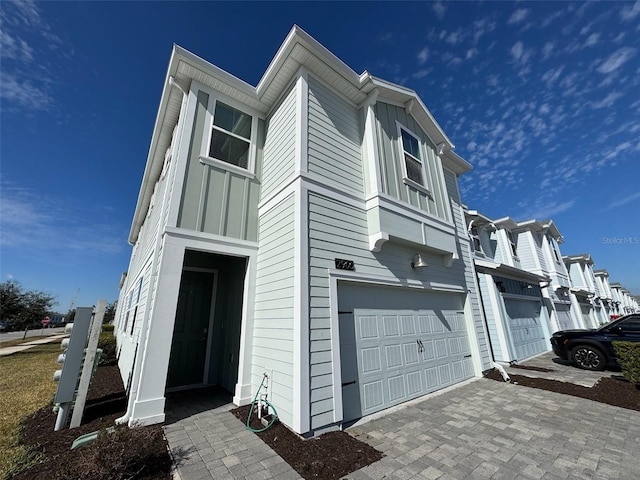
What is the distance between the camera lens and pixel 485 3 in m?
6.18

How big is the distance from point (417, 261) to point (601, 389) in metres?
4.63

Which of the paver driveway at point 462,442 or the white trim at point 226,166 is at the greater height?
the white trim at point 226,166

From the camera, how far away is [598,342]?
7.30m

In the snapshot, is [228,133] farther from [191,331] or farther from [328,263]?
[191,331]

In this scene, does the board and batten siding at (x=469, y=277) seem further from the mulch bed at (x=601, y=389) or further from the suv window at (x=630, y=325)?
the suv window at (x=630, y=325)

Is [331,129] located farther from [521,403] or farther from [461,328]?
[521,403]

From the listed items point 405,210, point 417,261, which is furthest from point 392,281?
point 405,210

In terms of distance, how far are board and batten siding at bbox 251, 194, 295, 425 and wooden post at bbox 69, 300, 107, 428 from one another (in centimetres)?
248

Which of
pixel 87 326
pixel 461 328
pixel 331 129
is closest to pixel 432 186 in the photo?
pixel 331 129

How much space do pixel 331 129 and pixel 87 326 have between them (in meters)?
5.60

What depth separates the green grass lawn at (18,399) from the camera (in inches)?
114

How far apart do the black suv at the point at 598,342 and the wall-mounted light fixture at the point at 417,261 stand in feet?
20.7

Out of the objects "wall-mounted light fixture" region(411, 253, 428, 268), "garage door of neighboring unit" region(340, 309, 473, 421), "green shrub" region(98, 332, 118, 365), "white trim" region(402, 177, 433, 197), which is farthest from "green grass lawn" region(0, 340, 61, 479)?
"white trim" region(402, 177, 433, 197)

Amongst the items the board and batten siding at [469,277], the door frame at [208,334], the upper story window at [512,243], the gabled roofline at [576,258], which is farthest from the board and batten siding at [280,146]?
the gabled roofline at [576,258]
